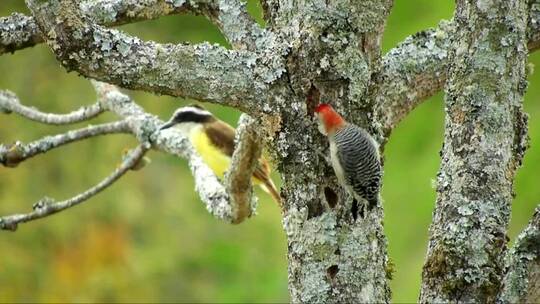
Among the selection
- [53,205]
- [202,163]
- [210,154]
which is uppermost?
[210,154]

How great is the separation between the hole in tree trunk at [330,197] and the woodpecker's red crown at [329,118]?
6.3 inches

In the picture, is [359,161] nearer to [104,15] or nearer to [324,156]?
[324,156]

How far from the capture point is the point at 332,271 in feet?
7.63

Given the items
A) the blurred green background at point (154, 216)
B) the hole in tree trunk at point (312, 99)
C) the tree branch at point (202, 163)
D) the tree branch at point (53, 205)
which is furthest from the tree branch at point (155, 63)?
the blurred green background at point (154, 216)

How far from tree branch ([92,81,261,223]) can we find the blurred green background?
326cm

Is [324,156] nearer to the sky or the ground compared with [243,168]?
nearer to the ground

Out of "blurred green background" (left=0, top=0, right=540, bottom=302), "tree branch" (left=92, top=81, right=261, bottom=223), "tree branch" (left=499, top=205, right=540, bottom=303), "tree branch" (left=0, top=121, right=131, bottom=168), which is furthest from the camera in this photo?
"blurred green background" (left=0, top=0, right=540, bottom=302)

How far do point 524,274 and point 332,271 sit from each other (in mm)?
388

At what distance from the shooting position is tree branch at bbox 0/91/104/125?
3932mm

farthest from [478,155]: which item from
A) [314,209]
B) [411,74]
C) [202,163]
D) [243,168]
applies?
[202,163]

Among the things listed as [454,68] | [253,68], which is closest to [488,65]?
[454,68]

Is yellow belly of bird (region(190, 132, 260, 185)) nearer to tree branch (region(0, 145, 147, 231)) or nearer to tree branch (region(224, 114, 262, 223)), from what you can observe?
tree branch (region(0, 145, 147, 231))

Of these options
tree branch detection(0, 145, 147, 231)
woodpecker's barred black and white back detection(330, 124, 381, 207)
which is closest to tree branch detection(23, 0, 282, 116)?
woodpecker's barred black and white back detection(330, 124, 381, 207)

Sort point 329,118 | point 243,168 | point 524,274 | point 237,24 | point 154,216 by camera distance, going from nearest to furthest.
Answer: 1. point 524,274
2. point 329,118
3. point 237,24
4. point 243,168
5. point 154,216
